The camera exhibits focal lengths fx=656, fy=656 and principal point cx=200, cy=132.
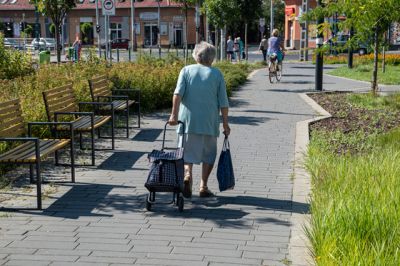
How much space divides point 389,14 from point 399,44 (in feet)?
168

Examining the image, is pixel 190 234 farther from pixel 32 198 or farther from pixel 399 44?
pixel 399 44

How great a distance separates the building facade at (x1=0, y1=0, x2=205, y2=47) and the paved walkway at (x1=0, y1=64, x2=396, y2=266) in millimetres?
63285

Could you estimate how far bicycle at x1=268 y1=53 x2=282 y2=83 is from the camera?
21333 millimetres

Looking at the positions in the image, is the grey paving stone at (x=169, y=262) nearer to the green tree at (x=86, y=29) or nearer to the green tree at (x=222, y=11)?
the green tree at (x=222, y=11)

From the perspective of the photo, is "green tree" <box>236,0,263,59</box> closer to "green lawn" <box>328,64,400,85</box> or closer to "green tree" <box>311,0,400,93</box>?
"green lawn" <box>328,64,400,85</box>

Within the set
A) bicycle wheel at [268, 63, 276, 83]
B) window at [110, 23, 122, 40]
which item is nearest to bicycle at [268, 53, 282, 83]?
bicycle wheel at [268, 63, 276, 83]

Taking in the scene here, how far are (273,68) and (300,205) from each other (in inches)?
613

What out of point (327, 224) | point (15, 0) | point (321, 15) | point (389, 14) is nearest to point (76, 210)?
point (327, 224)

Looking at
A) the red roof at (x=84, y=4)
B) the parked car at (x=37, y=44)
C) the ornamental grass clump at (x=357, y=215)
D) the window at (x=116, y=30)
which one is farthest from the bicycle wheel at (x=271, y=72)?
the window at (x=116, y=30)

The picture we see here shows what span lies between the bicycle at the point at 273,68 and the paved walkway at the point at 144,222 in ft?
39.5

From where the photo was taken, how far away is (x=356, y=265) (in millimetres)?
4281

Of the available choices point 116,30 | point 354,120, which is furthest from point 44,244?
point 116,30

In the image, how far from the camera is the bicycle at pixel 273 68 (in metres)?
21.3

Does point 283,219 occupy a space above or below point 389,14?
below
